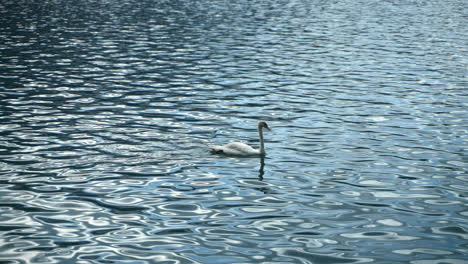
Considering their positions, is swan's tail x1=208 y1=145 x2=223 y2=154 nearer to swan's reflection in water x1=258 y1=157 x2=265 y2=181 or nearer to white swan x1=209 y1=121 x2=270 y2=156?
white swan x1=209 y1=121 x2=270 y2=156

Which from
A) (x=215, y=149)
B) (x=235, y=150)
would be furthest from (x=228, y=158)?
(x=215, y=149)

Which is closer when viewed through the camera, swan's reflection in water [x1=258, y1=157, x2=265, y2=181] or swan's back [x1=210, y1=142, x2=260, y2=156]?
swan's reflection in water [x1=258, y1=157, x2=265, y2=181]

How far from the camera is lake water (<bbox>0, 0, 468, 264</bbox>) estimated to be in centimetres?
1352

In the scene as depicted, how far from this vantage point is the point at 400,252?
13086mm

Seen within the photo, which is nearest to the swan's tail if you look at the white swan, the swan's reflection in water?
the white swan

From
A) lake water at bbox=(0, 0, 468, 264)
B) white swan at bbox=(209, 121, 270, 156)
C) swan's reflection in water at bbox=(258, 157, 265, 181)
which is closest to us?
lake water at bbox=(0, 0, 468, 264)

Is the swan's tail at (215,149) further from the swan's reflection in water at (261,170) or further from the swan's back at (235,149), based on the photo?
the swan's reflection in water at (261,170)

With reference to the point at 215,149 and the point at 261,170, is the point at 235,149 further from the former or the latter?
the point at 261,170

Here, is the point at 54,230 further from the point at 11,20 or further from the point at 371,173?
the point at 11,20

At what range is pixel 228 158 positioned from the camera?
1980 cm

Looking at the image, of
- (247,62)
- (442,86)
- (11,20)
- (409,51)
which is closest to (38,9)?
(11,20)

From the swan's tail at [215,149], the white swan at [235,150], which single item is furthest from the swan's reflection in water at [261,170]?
the swan's tail at [215,149]

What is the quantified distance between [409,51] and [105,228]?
3683cm

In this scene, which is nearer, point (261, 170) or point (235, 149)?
point (261, 170)
